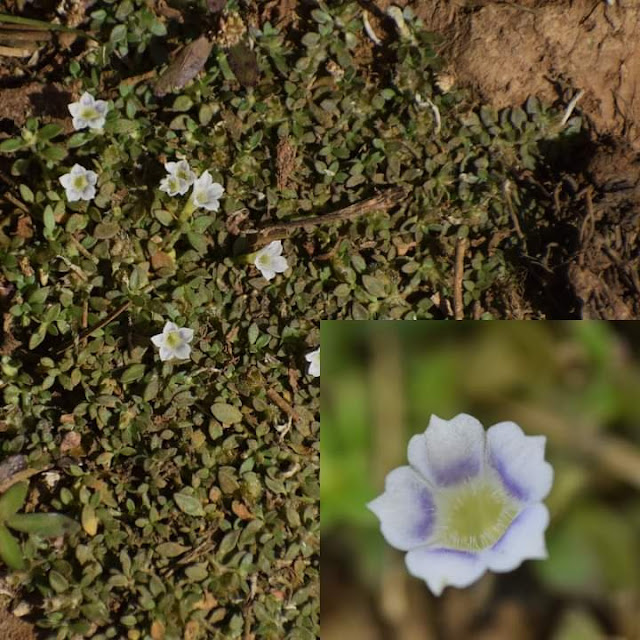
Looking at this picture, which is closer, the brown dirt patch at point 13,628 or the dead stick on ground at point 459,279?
the brown dirt patch at point 13,628

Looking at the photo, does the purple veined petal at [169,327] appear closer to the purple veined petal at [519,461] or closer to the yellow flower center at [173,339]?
the yellow flower center at [173,339]

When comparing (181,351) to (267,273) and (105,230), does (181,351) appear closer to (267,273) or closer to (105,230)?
(267,273)

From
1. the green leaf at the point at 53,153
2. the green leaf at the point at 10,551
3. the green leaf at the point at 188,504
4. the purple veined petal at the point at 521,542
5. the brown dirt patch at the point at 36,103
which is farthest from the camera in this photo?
the brown dirt patch at the point at 36,103

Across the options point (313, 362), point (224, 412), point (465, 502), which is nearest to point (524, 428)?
point (465, 502)

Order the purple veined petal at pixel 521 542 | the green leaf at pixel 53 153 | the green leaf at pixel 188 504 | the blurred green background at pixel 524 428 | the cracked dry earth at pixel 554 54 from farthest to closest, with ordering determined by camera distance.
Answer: the cracked dry earth at pixel 554 54 → the green leaf at pixel 53 153 → the green leaf at pixel 188 504 → the purple veined petal at pixel 521 542 → the blurred green background at pixel 524 428

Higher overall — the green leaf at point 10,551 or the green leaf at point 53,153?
the green leaf at point 53,153

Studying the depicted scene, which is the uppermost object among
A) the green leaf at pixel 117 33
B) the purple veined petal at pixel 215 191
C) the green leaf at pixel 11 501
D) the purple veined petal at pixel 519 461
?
the green leaf at pixel 117 33

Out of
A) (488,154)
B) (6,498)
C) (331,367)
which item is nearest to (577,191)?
(488,154)

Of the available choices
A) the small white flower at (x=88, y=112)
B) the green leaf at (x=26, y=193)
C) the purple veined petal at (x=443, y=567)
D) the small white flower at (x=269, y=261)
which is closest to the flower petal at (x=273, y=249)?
the small white flower at (x=269, y=261)
